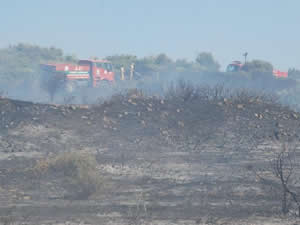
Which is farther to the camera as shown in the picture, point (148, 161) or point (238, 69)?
point (238, 69)

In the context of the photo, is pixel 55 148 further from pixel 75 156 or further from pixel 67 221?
pixel 67 221

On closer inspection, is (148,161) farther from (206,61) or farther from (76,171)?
(206,61)

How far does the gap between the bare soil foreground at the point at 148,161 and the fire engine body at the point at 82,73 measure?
69.9 feet

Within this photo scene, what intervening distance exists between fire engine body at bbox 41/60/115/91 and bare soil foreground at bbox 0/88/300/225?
21.3 meters

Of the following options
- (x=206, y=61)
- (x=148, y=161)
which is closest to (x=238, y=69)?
(x=206, y=61)

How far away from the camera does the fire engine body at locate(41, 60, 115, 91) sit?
3828 cm

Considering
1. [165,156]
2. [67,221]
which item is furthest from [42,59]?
[67,221]

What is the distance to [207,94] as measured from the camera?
17672 mm

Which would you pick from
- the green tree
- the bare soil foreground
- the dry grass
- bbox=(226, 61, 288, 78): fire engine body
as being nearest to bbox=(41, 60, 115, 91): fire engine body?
bbox=(226, 61, 288, 78): fire engine body

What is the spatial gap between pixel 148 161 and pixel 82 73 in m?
28.1

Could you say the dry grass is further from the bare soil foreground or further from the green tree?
the green tree

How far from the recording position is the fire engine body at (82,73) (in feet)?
126

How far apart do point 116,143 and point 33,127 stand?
268 centimetres

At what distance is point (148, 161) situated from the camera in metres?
11.9
